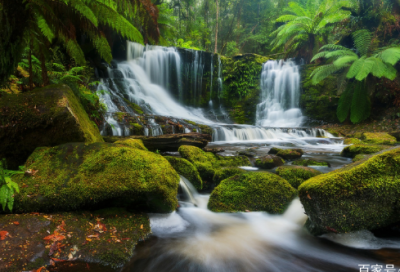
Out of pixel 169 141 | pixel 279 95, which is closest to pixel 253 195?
pixel 169 141

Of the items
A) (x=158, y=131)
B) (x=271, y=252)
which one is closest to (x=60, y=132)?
(x=271, y=252)

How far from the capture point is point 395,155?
2158mm

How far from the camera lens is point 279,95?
48.8 ft

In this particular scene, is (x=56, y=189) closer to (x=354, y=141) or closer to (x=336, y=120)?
(x=354, y=141)

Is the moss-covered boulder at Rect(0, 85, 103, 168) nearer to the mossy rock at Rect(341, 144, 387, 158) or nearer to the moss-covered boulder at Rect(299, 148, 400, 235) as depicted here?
the moss-covered boulder at Rect(299, 148, 400, 235)

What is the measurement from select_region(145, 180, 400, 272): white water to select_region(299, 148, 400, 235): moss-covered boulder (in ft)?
0.63

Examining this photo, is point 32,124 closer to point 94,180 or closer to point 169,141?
point 94,180

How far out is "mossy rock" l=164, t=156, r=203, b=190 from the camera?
384 centimetres

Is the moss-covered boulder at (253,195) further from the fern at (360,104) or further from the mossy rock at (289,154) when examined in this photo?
the fern at (360,104)

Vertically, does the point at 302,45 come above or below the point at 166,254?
above

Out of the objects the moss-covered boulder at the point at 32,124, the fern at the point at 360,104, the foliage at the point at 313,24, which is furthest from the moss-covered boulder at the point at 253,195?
the foliage at the point at 313,24

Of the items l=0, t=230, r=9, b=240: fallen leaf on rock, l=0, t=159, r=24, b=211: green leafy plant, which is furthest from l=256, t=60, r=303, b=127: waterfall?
l=0, t=230, r=9, b=240: fallen leaf on rock

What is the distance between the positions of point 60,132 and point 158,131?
15.4ft

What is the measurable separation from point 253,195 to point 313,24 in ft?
48.9
